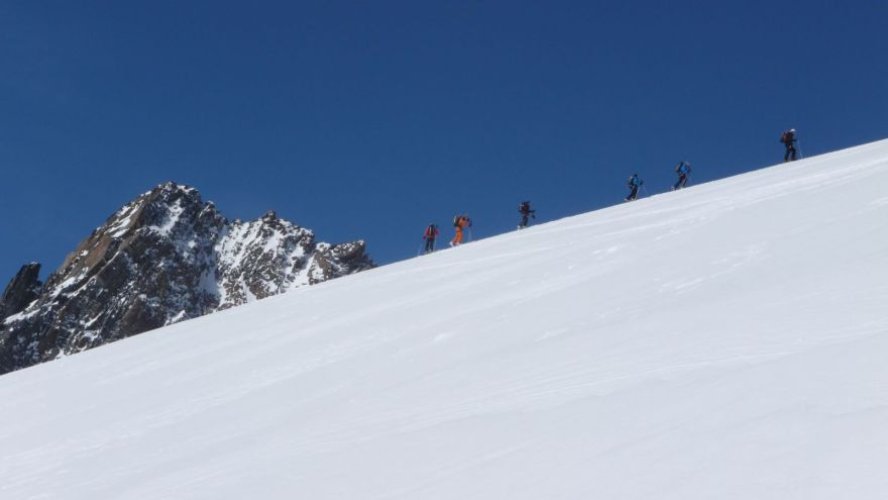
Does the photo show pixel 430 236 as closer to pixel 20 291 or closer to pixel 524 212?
pixel 524 212

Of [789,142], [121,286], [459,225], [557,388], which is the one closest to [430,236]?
[459,225]

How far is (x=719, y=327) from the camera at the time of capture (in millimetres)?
6391

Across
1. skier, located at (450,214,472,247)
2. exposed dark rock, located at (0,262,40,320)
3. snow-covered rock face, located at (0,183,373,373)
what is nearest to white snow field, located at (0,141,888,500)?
skier, located at (450,214,472,247)

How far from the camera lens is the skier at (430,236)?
27359 millimetres

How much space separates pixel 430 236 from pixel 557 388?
2148 cm

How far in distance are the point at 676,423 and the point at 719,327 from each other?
1844mm

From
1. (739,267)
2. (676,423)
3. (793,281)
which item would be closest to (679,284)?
(739,267)

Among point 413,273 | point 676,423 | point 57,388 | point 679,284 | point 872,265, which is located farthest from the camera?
point 413,273

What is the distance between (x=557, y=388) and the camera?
614 centimetres

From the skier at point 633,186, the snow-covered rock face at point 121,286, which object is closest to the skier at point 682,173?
the skier at point 633,186

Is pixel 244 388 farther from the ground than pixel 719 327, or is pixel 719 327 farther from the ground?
pixel 244 388

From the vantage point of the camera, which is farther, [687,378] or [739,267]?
[739,267]

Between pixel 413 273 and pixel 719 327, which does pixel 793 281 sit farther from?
pixel 413 273

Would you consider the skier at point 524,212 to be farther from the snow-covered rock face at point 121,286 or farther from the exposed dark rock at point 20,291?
the exposed dark rock at point 20,291
